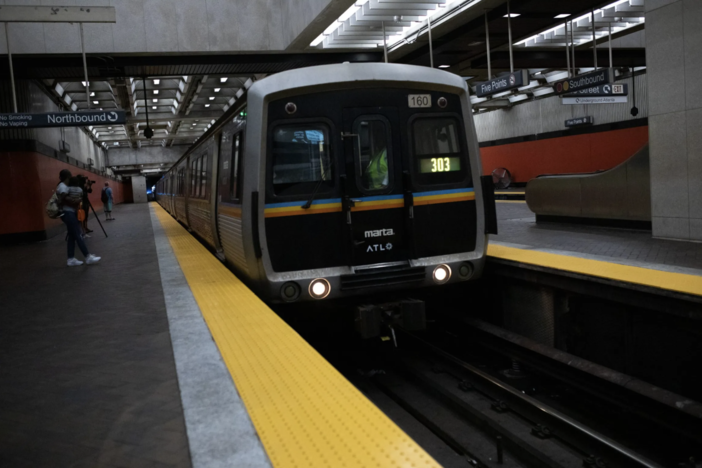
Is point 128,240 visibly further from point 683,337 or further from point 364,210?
point 683,337

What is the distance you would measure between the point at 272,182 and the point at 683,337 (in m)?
4.10

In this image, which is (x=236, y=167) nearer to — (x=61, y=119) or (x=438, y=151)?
(x=438, y=151)

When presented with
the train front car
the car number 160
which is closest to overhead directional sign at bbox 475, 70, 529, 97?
the train front car

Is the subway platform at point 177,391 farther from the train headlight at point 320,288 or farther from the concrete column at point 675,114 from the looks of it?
the concrete column at point 675,114

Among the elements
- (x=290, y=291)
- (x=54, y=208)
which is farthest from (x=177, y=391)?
(x=54, y=208)

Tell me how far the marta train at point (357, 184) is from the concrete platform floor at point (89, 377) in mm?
1492

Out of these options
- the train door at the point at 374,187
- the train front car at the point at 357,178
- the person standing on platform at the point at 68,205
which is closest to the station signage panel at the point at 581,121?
the train front car at the point at 357,178

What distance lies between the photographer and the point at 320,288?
638 centimetres

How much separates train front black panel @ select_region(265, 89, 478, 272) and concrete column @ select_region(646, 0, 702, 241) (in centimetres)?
385

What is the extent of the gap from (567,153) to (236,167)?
23.3m

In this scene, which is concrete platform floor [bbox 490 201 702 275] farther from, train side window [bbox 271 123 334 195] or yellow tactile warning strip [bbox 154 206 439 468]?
yellow tactile warning strip [bbox 154 206 439 468]

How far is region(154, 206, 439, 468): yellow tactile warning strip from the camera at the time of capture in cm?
264

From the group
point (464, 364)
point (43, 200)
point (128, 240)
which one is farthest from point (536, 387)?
point (43, 200)

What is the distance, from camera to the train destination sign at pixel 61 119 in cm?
1328
